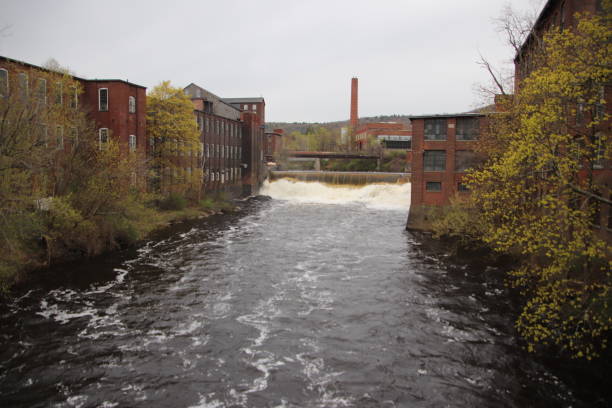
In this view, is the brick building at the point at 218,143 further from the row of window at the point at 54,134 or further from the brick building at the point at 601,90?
the brick building at the point at 601,90

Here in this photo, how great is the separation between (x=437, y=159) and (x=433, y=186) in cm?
211

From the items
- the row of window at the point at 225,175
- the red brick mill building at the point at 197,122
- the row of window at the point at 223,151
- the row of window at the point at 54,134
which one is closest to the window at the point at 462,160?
the red brick mill building at the point at 197,122

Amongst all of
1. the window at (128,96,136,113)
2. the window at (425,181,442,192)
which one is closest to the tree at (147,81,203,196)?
the window at (128,96,136,113)

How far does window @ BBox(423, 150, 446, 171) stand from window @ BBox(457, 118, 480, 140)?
182cm

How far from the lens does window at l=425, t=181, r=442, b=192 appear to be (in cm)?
3616

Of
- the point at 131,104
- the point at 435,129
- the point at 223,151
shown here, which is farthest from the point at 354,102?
the point at 131,104

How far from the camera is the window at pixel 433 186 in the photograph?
36.2m

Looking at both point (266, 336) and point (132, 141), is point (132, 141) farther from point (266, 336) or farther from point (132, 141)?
point (266, 336)

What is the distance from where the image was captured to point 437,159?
3612 centimetres

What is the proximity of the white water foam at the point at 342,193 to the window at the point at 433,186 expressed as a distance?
1392 centimetres

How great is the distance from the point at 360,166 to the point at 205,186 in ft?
154

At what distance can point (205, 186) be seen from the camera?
171 feet

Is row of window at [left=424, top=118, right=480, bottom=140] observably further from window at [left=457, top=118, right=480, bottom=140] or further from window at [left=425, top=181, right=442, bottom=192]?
window at [left=425, top=181, right=442, bottom=192]

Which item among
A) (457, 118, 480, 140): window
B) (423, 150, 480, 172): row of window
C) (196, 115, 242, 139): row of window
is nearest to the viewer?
(457, 118, 480, 140): window
